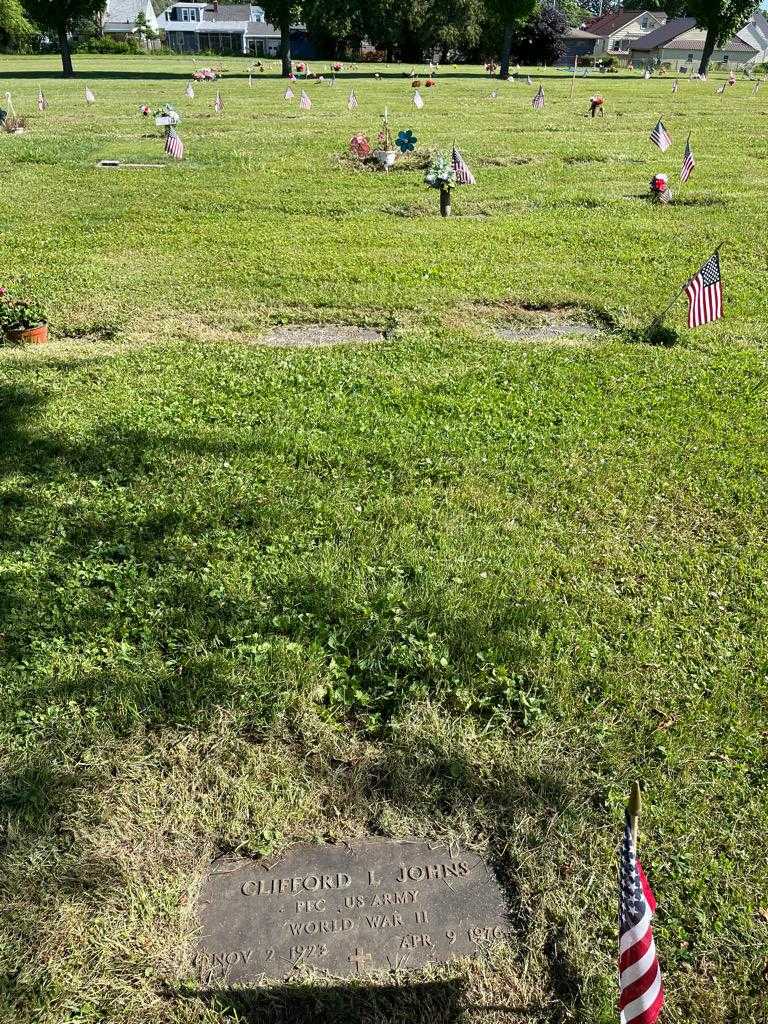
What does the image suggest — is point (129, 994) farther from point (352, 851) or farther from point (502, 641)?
point (502, 641)

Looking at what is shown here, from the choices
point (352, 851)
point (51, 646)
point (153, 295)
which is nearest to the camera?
point (352, 851)

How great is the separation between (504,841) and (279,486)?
2695 millimetres

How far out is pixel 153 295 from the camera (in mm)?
8523

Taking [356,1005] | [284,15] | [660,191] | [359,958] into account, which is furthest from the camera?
[284,15]

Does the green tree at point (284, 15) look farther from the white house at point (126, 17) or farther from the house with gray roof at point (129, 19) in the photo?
the white house at point (126, 17)

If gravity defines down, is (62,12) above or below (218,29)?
below

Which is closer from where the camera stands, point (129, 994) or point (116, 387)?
point (129, 994)

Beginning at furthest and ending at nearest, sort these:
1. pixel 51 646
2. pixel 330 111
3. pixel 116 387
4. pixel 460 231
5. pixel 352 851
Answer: pixel 330 111
pixel 460 231
pixel 116 387
pixel 51 646
pixel 352 851

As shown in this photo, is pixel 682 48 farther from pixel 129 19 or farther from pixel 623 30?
pixel 129 19

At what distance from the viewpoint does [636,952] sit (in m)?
2.01

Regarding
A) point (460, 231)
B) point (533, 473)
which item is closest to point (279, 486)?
point (533, 473)

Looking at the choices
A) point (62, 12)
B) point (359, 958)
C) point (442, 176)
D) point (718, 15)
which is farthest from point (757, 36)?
point (359, 958)

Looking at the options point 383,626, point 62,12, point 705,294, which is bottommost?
point 383,626

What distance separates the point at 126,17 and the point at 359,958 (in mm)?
104465
